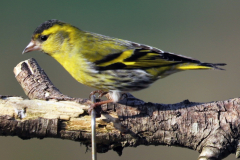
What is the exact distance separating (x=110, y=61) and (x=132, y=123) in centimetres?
73

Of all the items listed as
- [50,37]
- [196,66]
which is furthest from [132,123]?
[50,37]

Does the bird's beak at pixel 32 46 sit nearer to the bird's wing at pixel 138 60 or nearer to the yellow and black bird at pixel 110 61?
the yellow and black bird at pixel 110 61

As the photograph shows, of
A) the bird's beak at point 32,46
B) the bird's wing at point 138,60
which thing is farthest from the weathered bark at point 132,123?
the bird's beak at point 32,46

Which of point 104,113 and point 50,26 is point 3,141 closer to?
point 50,26

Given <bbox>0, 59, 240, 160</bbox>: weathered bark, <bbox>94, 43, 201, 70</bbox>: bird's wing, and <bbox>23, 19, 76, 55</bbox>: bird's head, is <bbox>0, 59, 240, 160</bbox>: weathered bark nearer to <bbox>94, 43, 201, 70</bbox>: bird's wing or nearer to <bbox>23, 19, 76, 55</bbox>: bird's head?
<bbox>94, 43, 201, 70</bbox>: bird's wing

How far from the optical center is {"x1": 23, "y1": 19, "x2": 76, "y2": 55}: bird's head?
3.45m

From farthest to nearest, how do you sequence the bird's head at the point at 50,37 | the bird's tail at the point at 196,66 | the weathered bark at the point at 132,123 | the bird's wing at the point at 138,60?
the bird's head at the point at 50,37
the bird's wing at the point at 138,60
the bird's tail at the point at 196,66
the weathered bark at the point at 132,123

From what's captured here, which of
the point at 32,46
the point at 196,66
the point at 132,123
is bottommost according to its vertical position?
the point at 132,123

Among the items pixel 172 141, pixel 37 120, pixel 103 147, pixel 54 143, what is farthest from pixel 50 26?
pixel 54 143

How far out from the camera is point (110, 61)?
10.9 feet

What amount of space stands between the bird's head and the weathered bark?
30.8 inches

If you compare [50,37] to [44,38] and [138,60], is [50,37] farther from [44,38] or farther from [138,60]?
[138,60]

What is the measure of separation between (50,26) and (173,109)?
1535 mm

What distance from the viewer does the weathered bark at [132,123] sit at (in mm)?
2707
